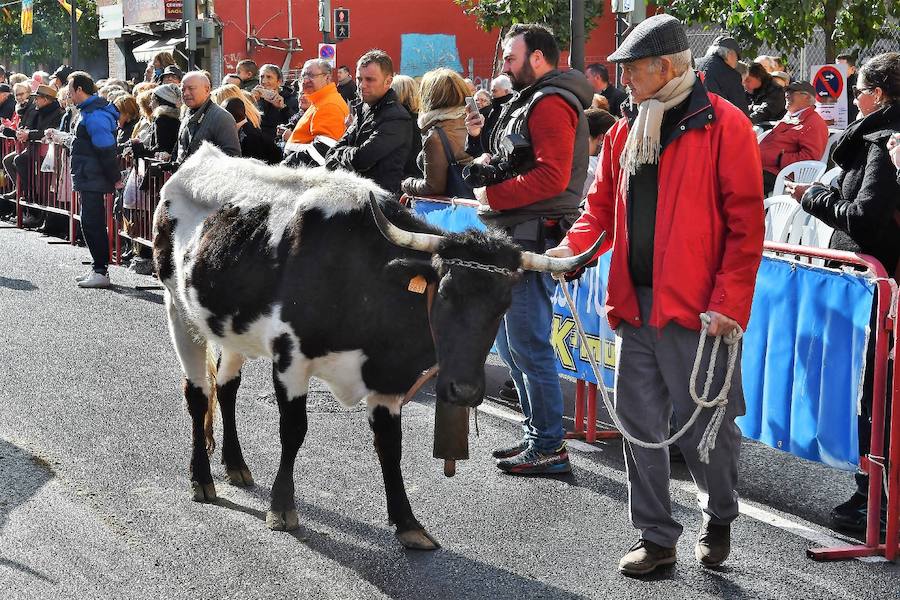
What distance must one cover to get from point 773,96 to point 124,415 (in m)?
8.23

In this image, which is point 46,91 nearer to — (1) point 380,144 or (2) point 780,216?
(1) point 380,144

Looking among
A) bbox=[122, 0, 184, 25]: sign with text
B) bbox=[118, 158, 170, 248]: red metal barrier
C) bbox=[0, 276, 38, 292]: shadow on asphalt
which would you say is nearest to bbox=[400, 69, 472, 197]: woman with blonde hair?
bbox=[118, 158, 170, 248]: red metal barrier

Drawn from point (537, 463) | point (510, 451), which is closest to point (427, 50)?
point (510, 451)

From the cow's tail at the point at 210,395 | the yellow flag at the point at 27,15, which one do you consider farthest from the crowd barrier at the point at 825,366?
the yellow flag at the point at 27,15

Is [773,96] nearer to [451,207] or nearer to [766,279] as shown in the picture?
[451,207]

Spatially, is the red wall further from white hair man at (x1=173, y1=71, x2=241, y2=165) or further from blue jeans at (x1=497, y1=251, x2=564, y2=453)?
blue jeans at (x1=497, y1=251, x2=564, y2=453)

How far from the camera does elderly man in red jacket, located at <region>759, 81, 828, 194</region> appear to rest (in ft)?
36.3

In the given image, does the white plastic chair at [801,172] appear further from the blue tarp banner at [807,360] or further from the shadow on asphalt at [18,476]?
the shadow on asphalt at [18,476]

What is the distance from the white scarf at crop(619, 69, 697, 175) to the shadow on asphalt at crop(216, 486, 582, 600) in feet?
5.73

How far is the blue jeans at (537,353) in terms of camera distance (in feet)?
20.2

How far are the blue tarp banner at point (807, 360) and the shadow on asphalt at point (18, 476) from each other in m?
3.52

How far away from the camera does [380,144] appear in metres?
8.47

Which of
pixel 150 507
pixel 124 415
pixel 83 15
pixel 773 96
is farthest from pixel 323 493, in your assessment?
pixel 83 15

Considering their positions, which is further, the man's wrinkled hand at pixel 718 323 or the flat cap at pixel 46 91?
the flat cap at pixel 46 91
